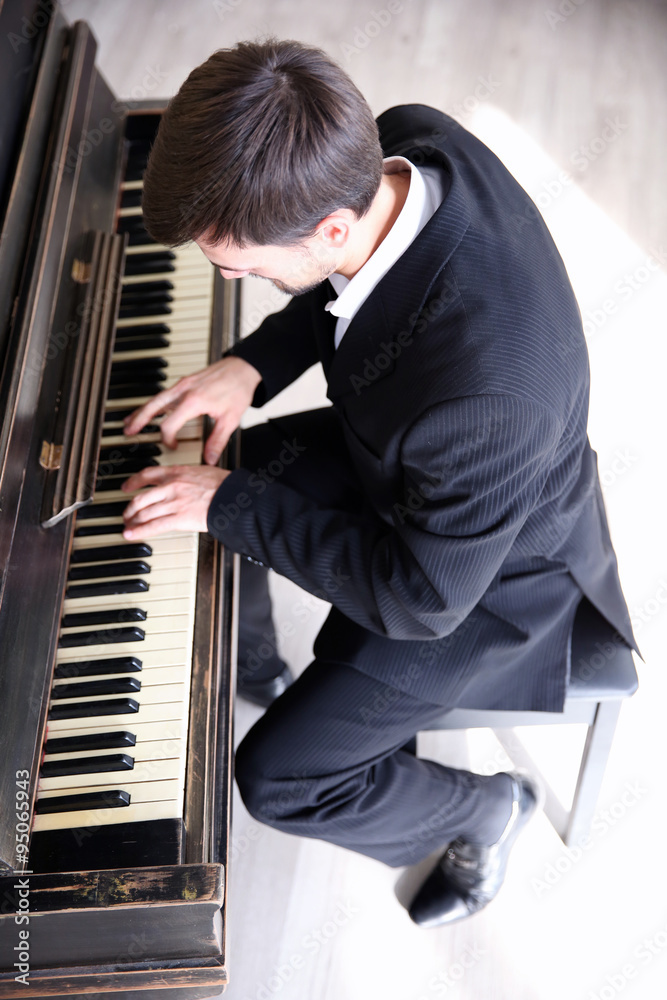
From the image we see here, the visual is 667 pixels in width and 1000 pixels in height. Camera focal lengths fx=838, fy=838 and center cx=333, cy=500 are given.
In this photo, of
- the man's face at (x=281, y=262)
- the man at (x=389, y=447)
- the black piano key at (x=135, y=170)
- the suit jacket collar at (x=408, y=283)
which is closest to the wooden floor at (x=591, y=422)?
the man at (x=389, y=447)

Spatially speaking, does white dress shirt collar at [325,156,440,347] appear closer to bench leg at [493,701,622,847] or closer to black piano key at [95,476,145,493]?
black piano key at [95,476,145,493]

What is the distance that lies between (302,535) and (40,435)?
0.43 meters

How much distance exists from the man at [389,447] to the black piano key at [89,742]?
325 millimetres

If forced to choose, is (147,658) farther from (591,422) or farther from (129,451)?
A: (591,422)

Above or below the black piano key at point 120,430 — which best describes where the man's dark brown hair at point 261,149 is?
above

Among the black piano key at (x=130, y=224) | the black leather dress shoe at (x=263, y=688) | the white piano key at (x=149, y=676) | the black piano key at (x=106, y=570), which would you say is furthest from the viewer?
the black leather dress shoe at (x=263, y=688)

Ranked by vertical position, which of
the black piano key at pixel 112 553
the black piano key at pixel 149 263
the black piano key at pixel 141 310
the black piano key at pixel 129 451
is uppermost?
the black piano key at pixel 149 263

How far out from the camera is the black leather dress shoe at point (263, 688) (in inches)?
78.3

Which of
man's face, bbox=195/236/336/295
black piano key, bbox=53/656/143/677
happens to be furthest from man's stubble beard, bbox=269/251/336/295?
black piano key, bbox=53/656/143/677

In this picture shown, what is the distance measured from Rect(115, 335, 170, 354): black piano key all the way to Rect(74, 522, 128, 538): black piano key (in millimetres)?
417

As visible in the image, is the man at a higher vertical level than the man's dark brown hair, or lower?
lower

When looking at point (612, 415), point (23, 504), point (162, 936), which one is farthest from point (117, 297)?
point (612, 415)

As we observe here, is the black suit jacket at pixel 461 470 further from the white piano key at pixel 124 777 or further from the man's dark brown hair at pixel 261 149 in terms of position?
the white piano key at pixel 124 777

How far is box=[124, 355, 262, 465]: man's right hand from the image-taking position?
148 cm
